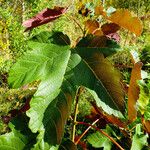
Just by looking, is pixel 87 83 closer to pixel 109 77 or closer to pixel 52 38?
pixel 109 77

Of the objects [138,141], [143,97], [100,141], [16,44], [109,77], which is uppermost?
[109,77]

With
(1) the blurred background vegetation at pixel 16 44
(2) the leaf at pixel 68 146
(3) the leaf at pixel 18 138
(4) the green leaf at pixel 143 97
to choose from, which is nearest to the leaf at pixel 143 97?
(4) the green leaf at pixel 143 97

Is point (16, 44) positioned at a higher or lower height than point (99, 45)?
lower

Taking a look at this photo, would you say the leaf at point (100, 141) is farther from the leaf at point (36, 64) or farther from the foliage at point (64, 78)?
the leaf at point (36, 64)

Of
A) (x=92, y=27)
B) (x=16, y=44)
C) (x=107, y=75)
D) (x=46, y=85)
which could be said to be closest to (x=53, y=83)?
(x=46, y=85)

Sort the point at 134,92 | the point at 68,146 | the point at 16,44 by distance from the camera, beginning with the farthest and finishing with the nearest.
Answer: the point at 16,44, the point at 68,146, the point at 134,92

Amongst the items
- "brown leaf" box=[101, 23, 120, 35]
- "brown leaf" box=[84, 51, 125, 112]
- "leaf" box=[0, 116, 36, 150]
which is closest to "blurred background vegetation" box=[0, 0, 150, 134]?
"leaf" box=[0, 116, 36, 150]
